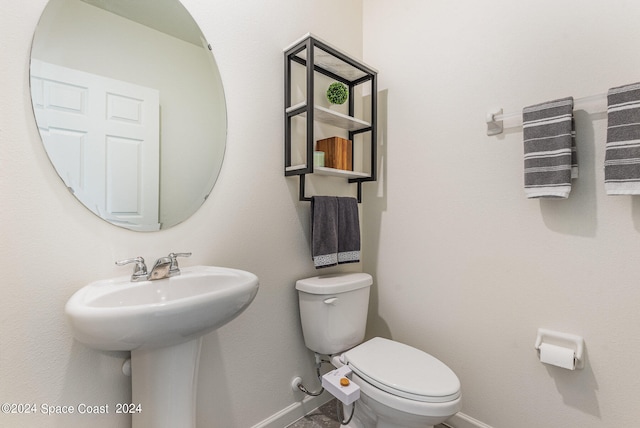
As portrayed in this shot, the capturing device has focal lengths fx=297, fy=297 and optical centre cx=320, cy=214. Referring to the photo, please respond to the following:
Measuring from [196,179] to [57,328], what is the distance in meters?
0.63

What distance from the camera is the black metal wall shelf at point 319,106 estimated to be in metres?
1.30

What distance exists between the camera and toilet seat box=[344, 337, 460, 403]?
1026mm

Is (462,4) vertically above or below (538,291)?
above

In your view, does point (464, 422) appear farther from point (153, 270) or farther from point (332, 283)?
point (153, 270)

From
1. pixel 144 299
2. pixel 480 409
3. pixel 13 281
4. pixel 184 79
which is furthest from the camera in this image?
pixel 480 409

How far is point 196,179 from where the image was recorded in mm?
1170

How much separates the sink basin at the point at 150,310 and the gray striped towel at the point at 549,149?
113cm

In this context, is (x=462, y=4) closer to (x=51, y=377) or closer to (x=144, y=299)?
(x=144, y=299)

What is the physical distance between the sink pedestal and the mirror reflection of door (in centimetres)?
42

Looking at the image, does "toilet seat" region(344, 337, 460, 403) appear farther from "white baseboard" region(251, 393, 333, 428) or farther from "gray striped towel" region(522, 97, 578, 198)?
"gray striped towel" region(522, 97, 578, 198)

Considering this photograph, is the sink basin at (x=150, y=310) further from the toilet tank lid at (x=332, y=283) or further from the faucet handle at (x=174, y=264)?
the toilet tank lid at (x=332, y=283)

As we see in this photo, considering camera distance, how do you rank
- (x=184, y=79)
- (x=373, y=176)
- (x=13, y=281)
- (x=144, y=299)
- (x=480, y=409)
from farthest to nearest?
(x=373, y=176), (x=480, y=409), (x=184, y=79), (x=144, y=299), (x=13, y=281)

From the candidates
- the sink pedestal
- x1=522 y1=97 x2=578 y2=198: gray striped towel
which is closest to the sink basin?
the sink pedestal

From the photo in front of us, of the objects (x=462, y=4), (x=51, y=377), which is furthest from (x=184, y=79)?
(x=462, y=4)
